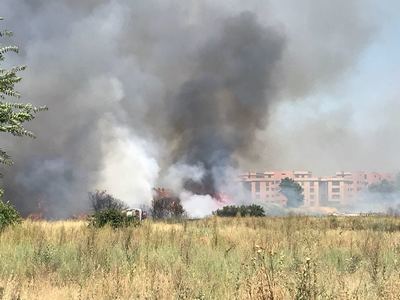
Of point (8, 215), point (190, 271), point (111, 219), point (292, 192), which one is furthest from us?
point (292, 192)

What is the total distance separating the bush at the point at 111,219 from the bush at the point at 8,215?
9.31 feet

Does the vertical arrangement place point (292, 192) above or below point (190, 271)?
above

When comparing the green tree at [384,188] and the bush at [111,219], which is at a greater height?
the green tree at [384,188]

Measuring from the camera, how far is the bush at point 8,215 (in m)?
16.1

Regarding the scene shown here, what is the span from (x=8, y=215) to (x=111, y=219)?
401 cm

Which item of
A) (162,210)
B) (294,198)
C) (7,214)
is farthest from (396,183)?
(7,214)

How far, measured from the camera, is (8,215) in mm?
16375

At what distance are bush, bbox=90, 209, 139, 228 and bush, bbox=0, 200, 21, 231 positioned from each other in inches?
112

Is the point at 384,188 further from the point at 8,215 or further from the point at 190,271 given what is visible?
the point at 190,271

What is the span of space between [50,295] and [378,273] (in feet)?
15.8

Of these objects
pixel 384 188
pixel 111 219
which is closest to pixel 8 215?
pixel 111 219

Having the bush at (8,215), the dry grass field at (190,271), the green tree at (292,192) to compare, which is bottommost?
the dry grass field at (190,271)

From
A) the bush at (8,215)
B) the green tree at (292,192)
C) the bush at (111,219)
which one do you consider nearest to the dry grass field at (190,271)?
the bush at (8,215)

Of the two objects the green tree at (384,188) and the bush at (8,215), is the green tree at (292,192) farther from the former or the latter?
the bush at (8,215)
